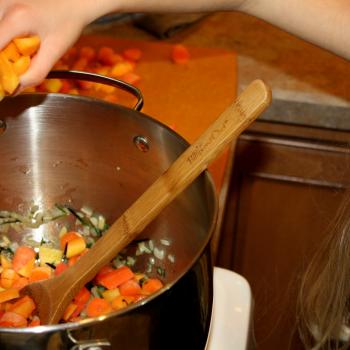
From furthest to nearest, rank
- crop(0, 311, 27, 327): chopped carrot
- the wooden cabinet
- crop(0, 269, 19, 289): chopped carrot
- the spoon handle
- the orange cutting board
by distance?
the wooden cabinet
the orange cutting board
crop(0, 269, 19, 289): chopped carrot
crop(0, 311, 27, 327): chopped carrot
the spoon handle

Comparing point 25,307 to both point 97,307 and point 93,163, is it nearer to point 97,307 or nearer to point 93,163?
point 97,307

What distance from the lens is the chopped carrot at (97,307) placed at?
90 cm

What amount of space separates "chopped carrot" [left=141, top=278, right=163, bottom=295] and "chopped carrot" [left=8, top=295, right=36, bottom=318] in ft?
0.54

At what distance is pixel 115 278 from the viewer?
0.94m

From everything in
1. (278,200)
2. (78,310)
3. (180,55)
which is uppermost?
(180,55)

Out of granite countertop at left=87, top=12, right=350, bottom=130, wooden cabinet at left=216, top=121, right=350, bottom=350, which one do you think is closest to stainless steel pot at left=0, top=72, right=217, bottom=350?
wooden cabinet at left=216, top=121, right=350, bottom=350

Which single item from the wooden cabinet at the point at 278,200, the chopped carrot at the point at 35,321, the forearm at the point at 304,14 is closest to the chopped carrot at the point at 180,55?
the wooden cabinet at the point at 278,200

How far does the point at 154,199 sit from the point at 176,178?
0.15ft

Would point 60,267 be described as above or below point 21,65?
below

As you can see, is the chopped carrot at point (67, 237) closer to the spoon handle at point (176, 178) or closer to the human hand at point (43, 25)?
the spoon handle at point (176, 178)

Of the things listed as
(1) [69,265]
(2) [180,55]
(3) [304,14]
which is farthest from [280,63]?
(1) [69,265]

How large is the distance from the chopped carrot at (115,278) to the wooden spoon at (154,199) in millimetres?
95

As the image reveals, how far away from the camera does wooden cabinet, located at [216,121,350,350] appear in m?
1.38

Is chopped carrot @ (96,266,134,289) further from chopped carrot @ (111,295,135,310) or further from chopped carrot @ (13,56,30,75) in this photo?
chopped carrot @ (13,56,30,75)
